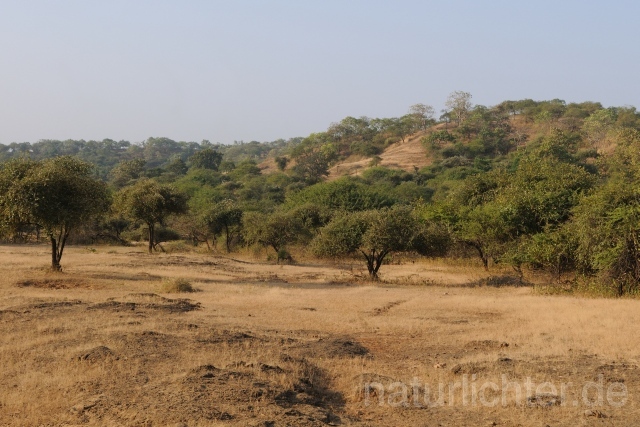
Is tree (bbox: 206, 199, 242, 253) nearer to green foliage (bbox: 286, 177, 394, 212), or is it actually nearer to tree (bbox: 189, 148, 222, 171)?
green foliage (bbox: 286, 177, 394, 212)

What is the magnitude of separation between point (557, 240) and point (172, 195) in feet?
93.7

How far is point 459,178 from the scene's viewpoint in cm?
8188

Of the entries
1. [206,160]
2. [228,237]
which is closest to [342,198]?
[228,237]

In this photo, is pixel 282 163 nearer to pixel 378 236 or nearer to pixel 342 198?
pixel 342 198

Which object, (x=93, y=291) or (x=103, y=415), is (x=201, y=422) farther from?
(x=93, y=291)

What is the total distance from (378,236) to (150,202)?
20.4 m

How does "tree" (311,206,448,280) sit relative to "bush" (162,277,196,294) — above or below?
above

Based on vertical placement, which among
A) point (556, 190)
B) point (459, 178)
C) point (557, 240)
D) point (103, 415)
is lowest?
point (103, 415)

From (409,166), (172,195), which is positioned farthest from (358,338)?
(409,166)

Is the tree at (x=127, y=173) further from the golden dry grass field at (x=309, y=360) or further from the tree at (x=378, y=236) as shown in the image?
the golden dry grass field at (x=309, y=360)

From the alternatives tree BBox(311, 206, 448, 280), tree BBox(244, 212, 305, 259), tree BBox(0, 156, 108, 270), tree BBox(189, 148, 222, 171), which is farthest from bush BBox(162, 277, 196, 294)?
tree BBox(189, 148, 222, 171)

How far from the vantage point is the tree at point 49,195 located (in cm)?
2483

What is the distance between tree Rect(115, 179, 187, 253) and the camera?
1730 inches

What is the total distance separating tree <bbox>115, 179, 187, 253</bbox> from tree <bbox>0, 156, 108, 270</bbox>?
16383mm
